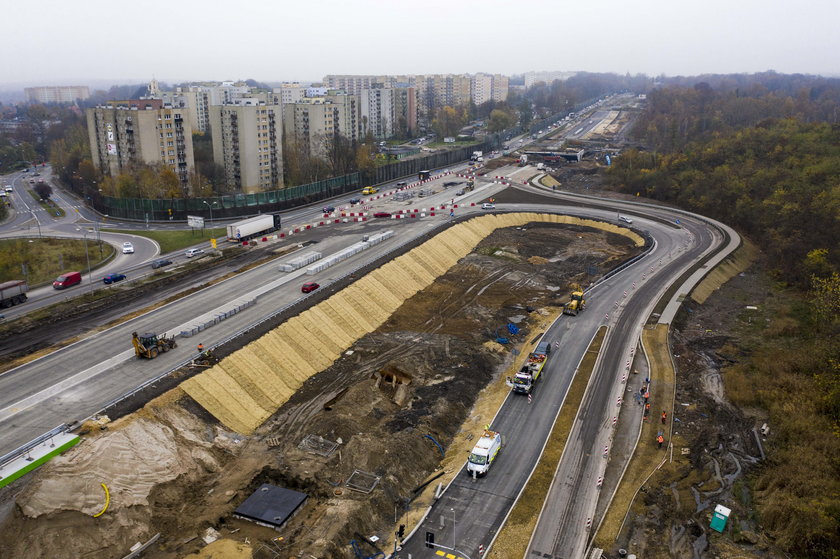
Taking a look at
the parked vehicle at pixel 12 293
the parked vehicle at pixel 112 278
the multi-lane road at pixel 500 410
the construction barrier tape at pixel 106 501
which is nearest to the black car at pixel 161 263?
the multi-lane road at pixel 500 410

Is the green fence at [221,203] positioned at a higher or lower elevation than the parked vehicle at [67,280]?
higher

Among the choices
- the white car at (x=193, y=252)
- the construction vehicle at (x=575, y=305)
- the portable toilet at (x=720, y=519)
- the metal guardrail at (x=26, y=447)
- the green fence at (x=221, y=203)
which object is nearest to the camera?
the metal guardrail at (x=26, y=447)

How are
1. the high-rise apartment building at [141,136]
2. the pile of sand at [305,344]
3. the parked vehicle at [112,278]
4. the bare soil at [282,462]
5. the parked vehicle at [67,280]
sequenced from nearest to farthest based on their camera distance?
the bare soil at [282,462], the pile of sand at [305,344], the parked vehicle at [67,280], the parked vehicle at [112,278], the high-rise apartment building at [141,136]

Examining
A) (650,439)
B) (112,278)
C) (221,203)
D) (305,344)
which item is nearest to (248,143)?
(221,203)

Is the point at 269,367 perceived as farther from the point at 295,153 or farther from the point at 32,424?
the point at 295,153

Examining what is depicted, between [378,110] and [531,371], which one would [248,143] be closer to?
[531,371]

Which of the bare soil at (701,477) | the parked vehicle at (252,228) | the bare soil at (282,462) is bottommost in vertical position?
the bare soil at (701,477)

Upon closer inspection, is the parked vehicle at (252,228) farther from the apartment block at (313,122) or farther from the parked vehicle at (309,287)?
the apartment block at (313,122)

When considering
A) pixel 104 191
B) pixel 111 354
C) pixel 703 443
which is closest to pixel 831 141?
pixel 703 443
